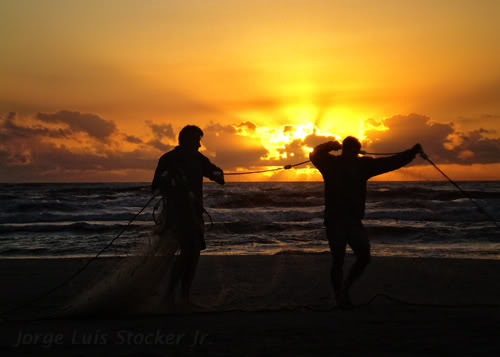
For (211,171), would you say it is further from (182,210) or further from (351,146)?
(351,146)

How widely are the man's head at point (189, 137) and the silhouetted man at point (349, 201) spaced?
5.05ft

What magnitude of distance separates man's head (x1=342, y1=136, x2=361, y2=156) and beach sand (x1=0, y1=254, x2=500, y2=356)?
68.4 inches

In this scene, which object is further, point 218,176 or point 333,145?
point 218,176

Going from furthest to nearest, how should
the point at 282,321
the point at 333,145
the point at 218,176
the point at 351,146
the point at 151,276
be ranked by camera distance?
the point at 218,176, the point at 333,145, the point at 351,146, the point at 151,276, the point at 282,321

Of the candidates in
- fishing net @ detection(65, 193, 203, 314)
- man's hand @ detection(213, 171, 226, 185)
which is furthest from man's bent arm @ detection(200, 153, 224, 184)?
fishing net @ detection(65, 193, 203, 314)

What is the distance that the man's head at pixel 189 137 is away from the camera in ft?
20.1

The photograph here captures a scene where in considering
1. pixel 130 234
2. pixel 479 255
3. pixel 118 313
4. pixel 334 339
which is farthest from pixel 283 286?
pixel 130 234

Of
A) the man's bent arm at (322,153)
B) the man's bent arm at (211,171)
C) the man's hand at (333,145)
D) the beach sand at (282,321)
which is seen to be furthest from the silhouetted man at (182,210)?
the man's hand at (333,145)

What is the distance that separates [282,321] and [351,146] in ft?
7.13

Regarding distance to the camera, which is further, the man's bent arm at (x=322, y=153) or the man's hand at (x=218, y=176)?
the man's hand at (x=218, y=176)

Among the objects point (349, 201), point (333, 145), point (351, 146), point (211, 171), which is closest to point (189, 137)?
point (211, 171)

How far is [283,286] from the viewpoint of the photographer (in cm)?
784

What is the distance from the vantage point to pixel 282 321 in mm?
5004

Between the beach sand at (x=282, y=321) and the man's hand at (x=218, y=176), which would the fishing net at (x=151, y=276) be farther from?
the man's hand at (x=218, y=176)
